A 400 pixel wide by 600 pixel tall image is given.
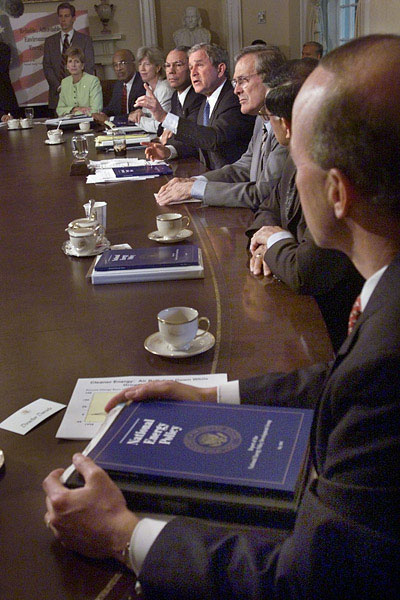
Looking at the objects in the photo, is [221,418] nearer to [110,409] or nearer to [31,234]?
[110,409]

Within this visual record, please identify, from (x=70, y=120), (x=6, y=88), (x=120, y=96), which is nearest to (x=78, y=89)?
(x=120, y=96)

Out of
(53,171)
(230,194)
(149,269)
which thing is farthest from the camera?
(53,171)

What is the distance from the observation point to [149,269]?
72.9 inches

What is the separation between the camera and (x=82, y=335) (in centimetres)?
152

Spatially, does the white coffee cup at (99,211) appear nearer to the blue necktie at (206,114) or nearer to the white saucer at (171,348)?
the white saucer at (171,348)

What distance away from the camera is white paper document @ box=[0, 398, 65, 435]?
45.8 inches

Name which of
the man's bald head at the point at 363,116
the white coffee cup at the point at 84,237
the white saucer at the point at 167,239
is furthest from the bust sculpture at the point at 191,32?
the man's bald head at the point at 363,116

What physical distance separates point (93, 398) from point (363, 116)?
72cm

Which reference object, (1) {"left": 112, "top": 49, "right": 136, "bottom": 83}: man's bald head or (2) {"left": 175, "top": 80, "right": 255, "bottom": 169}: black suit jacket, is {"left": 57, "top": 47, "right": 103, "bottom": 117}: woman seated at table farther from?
(2) {"left": 175, "top": 80, "right": 255, "bottom": 169}: black suit jacket

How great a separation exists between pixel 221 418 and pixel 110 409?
224mm

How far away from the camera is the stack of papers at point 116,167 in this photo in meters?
3.28

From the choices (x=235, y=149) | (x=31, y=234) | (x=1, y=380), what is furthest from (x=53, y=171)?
(x=1, y=380)

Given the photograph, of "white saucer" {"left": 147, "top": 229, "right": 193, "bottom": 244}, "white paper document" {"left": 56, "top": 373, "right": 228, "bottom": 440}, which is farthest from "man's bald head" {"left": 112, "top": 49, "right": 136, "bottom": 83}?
"white paper document" {"left": 56, "top": 373, "right": 228, "bottom": 440}

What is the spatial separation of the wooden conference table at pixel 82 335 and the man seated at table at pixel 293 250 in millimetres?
60
